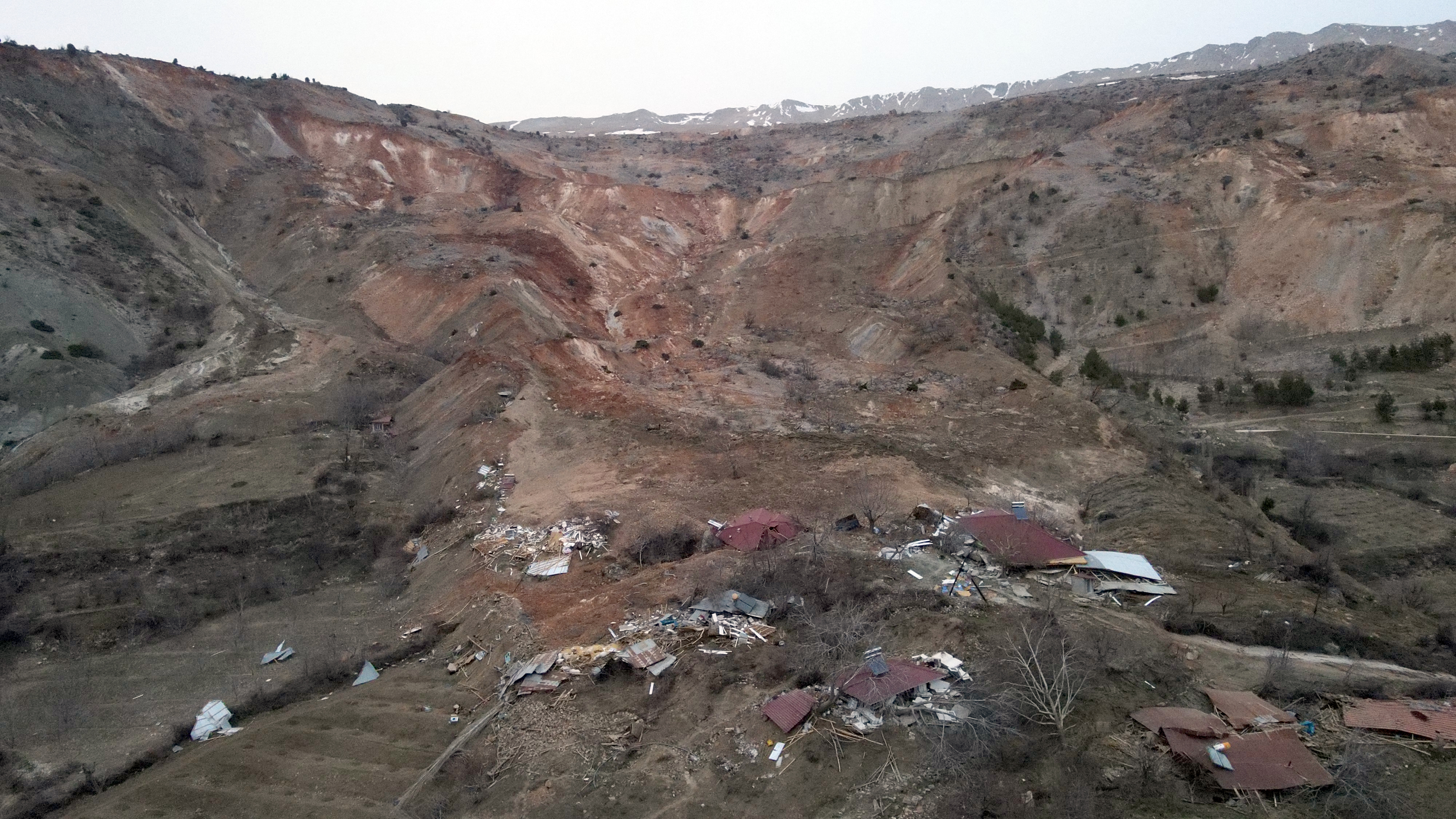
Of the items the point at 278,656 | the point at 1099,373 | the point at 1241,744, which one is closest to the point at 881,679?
the point at 1241,744

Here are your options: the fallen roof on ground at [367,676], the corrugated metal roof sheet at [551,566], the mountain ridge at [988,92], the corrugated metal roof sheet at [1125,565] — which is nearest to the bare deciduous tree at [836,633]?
the corrugated metal roof sheet at [1125,565]

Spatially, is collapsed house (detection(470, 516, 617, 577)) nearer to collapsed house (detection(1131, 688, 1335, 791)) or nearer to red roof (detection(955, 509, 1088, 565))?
red roof (detection(955, 509, 1088, 565))

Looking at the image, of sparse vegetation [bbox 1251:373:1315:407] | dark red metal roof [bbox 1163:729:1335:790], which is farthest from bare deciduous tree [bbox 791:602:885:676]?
sparse vegetation [bbox 1251:373:1315:407]

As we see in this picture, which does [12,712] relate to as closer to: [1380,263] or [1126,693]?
[1126,693]

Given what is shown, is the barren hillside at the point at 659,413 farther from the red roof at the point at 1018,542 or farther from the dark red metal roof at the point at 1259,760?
the red roof at the point at 1018,542

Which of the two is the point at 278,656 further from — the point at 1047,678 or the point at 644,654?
the point at 1047,678
